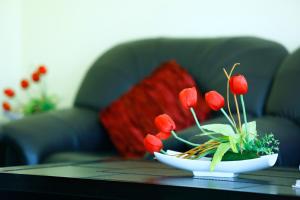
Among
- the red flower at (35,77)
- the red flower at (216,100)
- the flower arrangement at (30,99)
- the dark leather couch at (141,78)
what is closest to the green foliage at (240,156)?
the red flower at (216,100)

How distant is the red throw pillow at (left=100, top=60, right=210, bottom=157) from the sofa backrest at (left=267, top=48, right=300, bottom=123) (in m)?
0.39

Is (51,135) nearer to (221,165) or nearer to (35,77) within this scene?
(35,77)

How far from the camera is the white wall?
3.27 meters

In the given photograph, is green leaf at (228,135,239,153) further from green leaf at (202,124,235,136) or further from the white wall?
the white wall

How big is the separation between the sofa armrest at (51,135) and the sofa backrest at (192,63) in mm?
150

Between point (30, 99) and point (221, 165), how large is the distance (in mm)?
2694

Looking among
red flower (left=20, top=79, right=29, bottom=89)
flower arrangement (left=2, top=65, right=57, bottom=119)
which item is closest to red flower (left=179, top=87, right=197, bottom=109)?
flower arrangement (left=2, top=65, right=57, bottom=119)

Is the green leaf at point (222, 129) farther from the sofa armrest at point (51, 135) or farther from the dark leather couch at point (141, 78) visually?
the sofa armrest at point (51, 135)

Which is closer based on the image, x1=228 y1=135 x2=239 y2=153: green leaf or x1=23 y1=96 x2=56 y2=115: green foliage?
x1=228 y1=135 x2=239 y2=153: green leaf

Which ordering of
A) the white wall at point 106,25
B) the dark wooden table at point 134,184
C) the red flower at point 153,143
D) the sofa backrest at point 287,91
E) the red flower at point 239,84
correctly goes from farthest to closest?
1. the white wall at point 106,25
2. the sofa backrest at point 287,91
3. the red flower at point 153,143
4. the red flower at point 239,84
5. the dark wooden table at point 134,184

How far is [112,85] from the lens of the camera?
337cm

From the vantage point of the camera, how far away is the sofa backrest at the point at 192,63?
2891 millimetres

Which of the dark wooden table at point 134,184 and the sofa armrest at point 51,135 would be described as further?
the sofa armrest at point 51,135

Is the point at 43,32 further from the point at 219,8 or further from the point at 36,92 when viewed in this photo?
the point at 219,8
